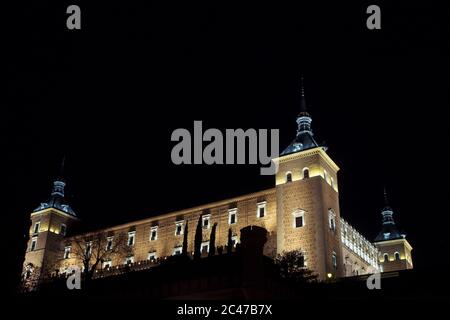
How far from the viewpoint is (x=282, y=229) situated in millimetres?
48562

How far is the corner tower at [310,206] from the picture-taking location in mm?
45969

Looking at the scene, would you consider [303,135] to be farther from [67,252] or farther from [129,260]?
[67,252]

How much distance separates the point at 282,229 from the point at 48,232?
3220 cm

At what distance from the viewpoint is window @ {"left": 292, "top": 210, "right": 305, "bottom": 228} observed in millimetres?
47906

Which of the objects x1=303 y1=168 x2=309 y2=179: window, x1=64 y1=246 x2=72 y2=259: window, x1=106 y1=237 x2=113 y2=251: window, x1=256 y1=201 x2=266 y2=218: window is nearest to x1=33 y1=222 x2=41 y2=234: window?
x1=64 y1=246 x2=72 y2=259: window

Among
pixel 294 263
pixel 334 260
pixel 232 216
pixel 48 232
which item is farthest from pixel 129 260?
pixel 294 263

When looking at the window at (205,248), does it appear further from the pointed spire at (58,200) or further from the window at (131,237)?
the pointed spire at (58,200)

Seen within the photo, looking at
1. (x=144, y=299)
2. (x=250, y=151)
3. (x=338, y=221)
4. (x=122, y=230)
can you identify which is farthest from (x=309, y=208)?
(x=144, y=299)

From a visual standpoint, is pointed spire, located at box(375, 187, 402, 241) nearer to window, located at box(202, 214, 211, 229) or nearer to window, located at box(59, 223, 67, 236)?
window, located at box(202, 214, 211, 229)

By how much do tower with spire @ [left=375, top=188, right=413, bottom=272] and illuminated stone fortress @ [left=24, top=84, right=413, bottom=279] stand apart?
4.9 inches

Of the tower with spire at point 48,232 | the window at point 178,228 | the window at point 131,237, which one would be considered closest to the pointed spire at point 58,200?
the tower with spire at point 48,232

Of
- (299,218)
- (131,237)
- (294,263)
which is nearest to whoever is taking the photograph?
(294,263)
